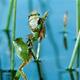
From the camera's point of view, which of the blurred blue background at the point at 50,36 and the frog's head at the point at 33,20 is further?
the blurred blue background at the point at 50,36

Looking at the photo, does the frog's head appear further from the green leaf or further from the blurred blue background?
the blurred blue background

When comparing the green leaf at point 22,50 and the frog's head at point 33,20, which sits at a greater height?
the frog's head at point 33,20

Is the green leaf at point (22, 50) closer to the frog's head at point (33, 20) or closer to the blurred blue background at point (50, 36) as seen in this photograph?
the frog's head at point (33, 20)

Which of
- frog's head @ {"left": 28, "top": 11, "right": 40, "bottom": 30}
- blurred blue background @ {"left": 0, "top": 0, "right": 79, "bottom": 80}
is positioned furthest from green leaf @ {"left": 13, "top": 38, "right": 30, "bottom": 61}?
blurred blue background @ {"left": 0, "top": 0, "right": 79, "bottom": 80}

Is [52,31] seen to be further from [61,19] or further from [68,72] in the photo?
[68,72]

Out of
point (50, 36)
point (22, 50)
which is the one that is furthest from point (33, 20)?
point (50, 36)

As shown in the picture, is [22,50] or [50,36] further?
[50,36]

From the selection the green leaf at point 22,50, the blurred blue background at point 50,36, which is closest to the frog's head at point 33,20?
the green leaf at point 22,50

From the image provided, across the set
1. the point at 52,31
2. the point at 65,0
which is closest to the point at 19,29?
the point at 52,31

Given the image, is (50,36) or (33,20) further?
(50,36)

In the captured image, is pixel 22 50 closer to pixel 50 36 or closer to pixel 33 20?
pixel 33 20
